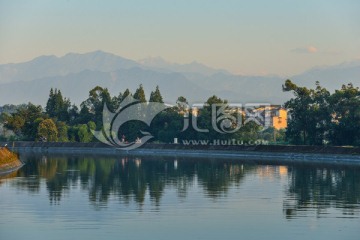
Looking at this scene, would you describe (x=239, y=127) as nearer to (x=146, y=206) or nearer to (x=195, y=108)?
(x=195, y=108)

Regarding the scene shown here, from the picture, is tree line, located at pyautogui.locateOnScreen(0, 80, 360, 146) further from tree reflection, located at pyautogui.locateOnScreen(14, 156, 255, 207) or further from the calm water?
the calm water

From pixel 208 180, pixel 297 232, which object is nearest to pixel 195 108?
pixel 208 180

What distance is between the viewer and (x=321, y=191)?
51062 mm

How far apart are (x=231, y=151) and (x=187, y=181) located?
46.9 meters

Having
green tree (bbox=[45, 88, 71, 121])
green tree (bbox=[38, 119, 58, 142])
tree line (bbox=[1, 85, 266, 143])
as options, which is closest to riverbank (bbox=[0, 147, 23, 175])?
tree line (bbox=[1, 85, 266, 143])

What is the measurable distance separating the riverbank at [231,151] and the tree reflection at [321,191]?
16546 mm

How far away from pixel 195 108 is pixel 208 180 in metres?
69.0

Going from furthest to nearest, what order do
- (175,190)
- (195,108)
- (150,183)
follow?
(195,108), (150,183), (175,190)

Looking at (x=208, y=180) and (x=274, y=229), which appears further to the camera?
(x=208, y=180)

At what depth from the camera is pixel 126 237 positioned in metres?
31.5

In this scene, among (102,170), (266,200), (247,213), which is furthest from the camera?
(102,170)

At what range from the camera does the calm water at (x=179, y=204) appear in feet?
108

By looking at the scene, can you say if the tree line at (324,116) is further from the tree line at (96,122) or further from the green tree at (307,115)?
the tree line at (96,122)

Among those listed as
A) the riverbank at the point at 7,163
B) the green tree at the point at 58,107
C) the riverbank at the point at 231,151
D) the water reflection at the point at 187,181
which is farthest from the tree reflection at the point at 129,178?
the green tree at the point at 58,107
